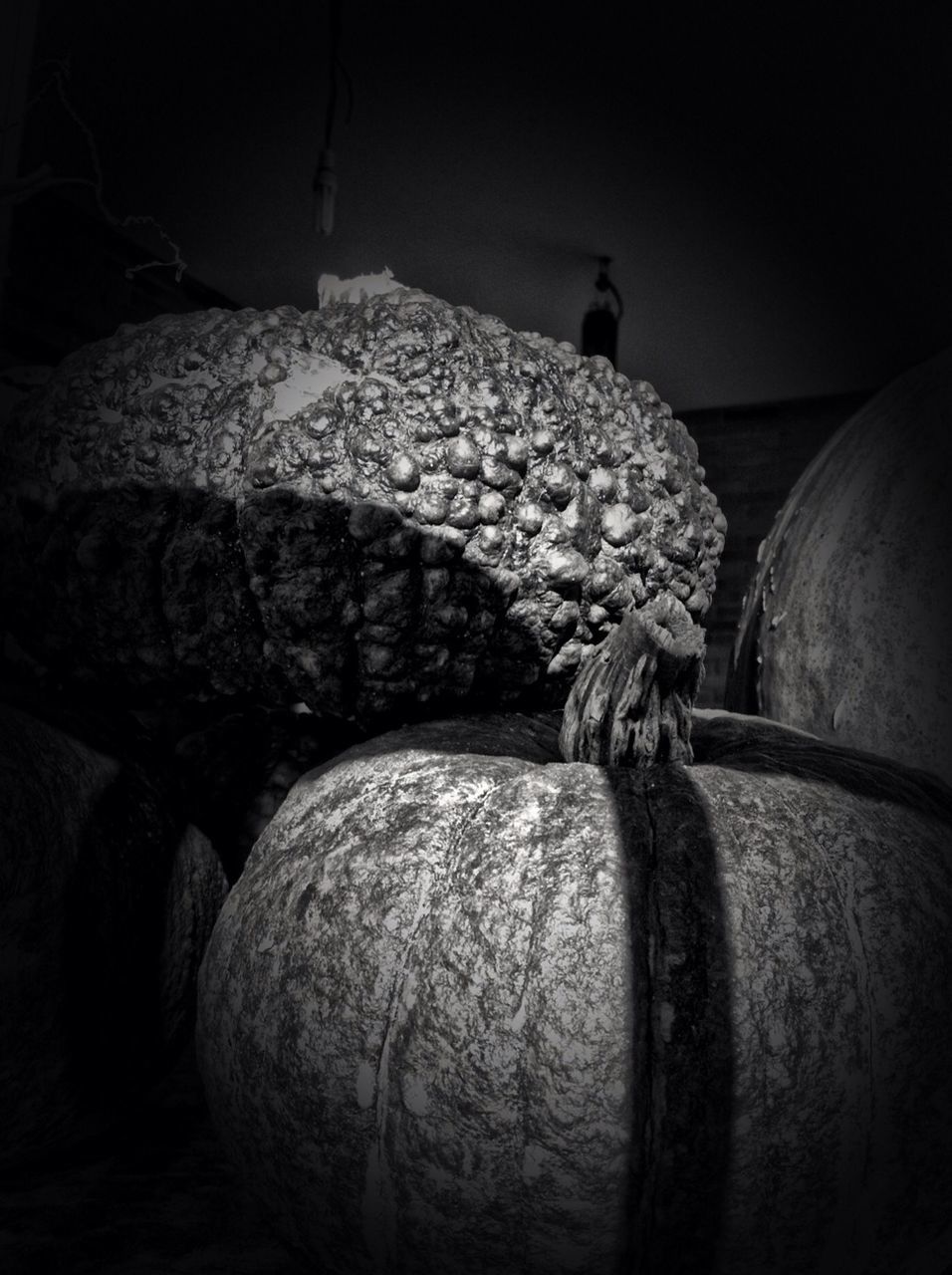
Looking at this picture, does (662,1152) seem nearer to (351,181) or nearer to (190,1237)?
(190,1237)

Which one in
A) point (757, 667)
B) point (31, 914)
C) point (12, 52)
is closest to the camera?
point (31, 914)

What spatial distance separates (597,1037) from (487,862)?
0.18 meters

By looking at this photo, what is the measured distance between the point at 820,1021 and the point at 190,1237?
2.09ft

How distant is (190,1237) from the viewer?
0.98 metres

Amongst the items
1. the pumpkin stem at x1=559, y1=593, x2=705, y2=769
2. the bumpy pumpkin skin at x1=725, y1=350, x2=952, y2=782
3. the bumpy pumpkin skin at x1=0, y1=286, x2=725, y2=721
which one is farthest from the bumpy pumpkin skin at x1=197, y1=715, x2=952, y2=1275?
the bumpy pumpkin skin at x1=725, y1=350, x2=952, y2=782

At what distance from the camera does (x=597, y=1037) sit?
2.68 ft

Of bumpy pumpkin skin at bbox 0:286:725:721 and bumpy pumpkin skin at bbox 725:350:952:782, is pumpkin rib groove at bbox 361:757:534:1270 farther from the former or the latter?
bumpy pumpkin skin at bbox 725:350:952:782

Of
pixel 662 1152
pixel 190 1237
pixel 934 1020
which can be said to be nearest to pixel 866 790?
pixel 934 1020

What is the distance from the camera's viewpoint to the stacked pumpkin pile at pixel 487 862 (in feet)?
2.70

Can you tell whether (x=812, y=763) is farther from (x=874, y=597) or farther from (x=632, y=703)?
(x=874, y=597)

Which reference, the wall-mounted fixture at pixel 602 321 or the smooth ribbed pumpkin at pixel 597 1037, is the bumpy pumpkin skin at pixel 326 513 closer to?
the smooth ribbed pumpkin at pixel 597 1037

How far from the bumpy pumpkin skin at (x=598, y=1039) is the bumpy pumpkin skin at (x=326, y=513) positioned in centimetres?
44

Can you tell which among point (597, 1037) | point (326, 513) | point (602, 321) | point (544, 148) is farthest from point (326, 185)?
point (597, 1037)

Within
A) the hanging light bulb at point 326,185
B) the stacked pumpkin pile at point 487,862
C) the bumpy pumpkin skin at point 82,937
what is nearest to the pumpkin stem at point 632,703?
the stacked pumpkin pile at point 487,862
